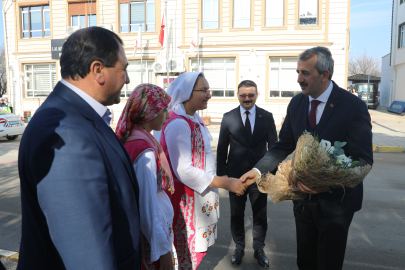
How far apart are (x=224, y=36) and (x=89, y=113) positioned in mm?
19257

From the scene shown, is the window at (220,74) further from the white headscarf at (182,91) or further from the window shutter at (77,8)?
the white headscarf at (182,91)

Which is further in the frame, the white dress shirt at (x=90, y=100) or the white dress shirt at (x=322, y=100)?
the white dress shirt at (x=322, y=100)

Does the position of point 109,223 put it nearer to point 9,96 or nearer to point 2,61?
point 9,96

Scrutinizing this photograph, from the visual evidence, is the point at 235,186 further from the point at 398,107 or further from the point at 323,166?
the point at 398,107

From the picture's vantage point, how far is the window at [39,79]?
22969 mm

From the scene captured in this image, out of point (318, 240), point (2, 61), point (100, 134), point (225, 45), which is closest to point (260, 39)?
A: point (225, 45)

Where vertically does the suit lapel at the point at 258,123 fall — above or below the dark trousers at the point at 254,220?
above

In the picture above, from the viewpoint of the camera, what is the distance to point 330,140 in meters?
2.66

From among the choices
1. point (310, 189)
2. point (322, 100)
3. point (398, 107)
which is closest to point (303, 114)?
point (322, 100)

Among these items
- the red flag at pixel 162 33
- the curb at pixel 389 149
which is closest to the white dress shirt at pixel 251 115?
the curb at pixel 389 149

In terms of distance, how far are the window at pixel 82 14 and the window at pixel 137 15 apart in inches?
79.4

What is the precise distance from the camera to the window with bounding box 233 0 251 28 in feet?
63.9

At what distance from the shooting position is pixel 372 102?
30.9 m

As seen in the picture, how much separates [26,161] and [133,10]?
2168cm
